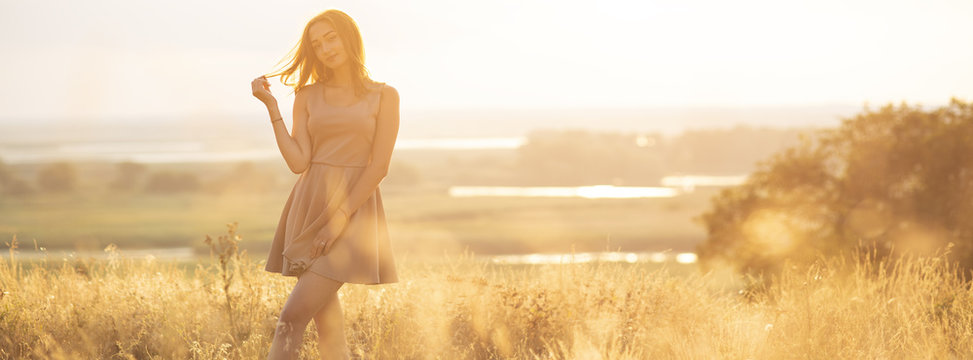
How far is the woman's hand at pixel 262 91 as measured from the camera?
4.46 m

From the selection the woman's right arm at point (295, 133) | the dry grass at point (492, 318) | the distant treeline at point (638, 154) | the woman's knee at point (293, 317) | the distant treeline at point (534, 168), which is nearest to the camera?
the woman's knee at point (293, 317)

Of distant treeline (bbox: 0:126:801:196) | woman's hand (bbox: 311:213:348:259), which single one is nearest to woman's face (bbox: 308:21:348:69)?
woman's hand (bbox: 311:213:348:259)

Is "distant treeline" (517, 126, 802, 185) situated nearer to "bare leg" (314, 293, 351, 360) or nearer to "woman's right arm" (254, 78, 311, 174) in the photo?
"bare leg" (314, 293, 351, 360)

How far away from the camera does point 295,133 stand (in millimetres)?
4535

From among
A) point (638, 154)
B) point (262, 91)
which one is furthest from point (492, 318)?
point (638, 154)

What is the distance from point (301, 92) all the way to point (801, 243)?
14964 millimetres

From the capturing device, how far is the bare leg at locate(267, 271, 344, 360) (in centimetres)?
430

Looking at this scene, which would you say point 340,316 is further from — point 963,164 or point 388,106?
point 963,164

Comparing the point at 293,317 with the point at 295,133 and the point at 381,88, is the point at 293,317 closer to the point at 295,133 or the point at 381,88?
the point at 295,133

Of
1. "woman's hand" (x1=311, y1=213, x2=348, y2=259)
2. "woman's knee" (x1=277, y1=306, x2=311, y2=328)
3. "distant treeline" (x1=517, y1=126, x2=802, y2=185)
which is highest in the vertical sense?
"woman's hand" (x1=311, y1=213, x2=348, y2=259)

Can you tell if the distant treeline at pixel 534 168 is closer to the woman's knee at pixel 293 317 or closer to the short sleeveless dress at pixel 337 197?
the short sleeveless dress at pixel 337 197

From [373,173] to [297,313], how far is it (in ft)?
2.58

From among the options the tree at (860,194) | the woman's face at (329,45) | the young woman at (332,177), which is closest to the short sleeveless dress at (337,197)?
the young woman at (332,177)

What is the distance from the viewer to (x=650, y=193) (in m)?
97.1
